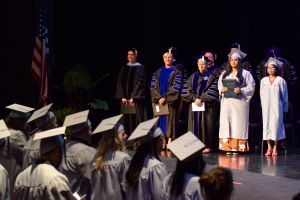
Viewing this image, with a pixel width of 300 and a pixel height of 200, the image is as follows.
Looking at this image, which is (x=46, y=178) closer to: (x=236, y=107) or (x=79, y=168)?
(x=79, y=168)

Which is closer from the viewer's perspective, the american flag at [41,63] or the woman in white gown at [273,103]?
the woman in white gown at [273,103]

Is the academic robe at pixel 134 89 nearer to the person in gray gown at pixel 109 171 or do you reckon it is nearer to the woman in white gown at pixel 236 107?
the woman in white gown at pixel 236 107

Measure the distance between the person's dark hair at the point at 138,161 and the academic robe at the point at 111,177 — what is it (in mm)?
265

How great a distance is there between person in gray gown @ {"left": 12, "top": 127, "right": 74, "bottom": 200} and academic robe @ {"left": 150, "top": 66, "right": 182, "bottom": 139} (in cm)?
724

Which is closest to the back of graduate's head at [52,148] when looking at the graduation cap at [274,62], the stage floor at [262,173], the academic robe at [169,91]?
the stage floor at [262,173]

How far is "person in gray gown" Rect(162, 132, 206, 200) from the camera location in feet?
13.9

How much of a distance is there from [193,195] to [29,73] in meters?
9.27

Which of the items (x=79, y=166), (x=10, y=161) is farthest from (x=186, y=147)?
(x=10, y=161)

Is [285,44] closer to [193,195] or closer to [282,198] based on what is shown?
[282,198]

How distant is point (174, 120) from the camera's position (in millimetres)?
11883

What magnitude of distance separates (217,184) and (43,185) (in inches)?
48.2

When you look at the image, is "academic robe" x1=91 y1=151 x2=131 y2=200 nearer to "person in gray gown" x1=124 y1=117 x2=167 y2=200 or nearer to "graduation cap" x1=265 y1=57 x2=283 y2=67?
"person in gray gown" x1=124 y1=117 x2=167 y2=200

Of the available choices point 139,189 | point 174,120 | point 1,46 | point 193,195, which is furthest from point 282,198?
point 1,46

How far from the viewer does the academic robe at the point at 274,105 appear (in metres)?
10.9
